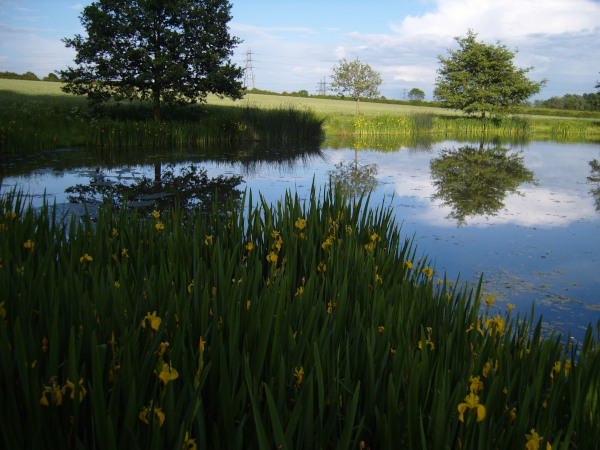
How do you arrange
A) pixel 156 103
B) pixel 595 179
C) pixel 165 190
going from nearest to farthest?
pixel 165 190
pixel 595 179
pixel 156 103

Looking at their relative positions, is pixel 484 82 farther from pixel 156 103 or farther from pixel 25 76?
pixel 25 76

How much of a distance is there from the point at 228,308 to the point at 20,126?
13.2m

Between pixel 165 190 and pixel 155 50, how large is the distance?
8.87m

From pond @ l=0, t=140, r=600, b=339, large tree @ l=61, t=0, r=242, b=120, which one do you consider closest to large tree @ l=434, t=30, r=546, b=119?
pond @ l=0, t=140, r=600, b=339

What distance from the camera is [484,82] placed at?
32000 mm

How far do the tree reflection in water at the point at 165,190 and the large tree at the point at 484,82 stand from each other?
25.2 m

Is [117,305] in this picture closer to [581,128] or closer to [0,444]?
[0,444]

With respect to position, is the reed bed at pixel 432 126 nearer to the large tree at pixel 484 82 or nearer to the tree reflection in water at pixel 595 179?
the large tree at pixel 484 82

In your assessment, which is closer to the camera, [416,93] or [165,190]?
[165,190]

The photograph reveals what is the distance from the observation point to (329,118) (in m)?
23.8

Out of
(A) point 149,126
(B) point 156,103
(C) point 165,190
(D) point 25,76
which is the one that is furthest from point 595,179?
(D) point 25,76

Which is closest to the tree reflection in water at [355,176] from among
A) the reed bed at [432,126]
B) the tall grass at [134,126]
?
the tall grass at [134,126]

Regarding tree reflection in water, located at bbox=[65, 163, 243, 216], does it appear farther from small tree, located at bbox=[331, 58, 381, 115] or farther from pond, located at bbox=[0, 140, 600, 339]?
small tree, located at bbox=[331, 58, 381, 115]

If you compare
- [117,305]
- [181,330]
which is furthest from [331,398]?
[117,305]
